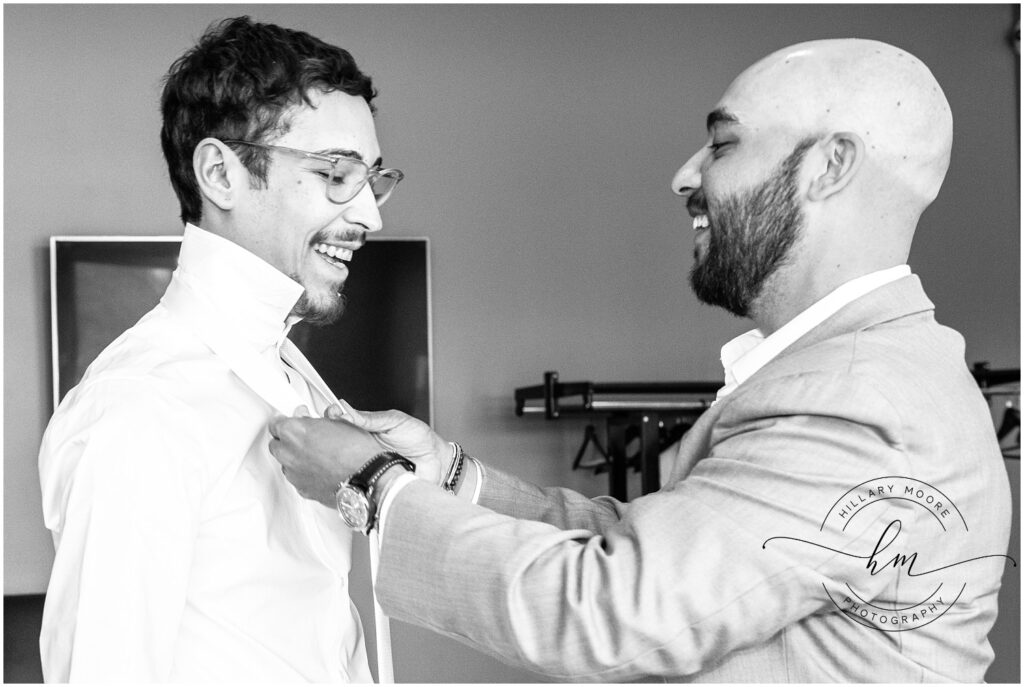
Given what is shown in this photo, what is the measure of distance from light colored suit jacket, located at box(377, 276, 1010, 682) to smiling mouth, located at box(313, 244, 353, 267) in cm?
46

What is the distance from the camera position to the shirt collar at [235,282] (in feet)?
4.94

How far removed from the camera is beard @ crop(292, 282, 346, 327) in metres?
1.63

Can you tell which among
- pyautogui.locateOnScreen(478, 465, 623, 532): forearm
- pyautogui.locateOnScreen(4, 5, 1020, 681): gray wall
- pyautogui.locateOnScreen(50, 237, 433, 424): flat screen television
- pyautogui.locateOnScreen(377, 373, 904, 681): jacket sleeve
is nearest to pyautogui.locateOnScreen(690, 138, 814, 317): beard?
pyautogui.locateOnScreen(377, 373, 904, 681): jacket sleeve

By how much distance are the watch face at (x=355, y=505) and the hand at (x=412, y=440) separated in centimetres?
22

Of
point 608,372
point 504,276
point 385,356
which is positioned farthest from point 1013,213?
point 385,356

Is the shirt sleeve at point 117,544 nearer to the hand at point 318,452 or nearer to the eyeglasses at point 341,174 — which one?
the hand at point 318,452

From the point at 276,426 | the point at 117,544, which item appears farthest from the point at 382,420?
the point at 117,544

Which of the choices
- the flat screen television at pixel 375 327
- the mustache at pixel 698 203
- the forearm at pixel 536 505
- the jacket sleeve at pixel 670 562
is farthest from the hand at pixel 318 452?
the flat screen television at pixel 375 327

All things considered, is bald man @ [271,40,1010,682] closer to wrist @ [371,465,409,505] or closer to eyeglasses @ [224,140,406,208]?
wrist @ [371,465,409,505]

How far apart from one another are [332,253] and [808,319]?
718mm

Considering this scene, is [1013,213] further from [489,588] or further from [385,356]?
[489,588]

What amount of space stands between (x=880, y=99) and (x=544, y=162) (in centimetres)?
270

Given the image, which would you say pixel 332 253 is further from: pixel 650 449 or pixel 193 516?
pixel 650 449

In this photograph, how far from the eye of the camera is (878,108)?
1.55 m
